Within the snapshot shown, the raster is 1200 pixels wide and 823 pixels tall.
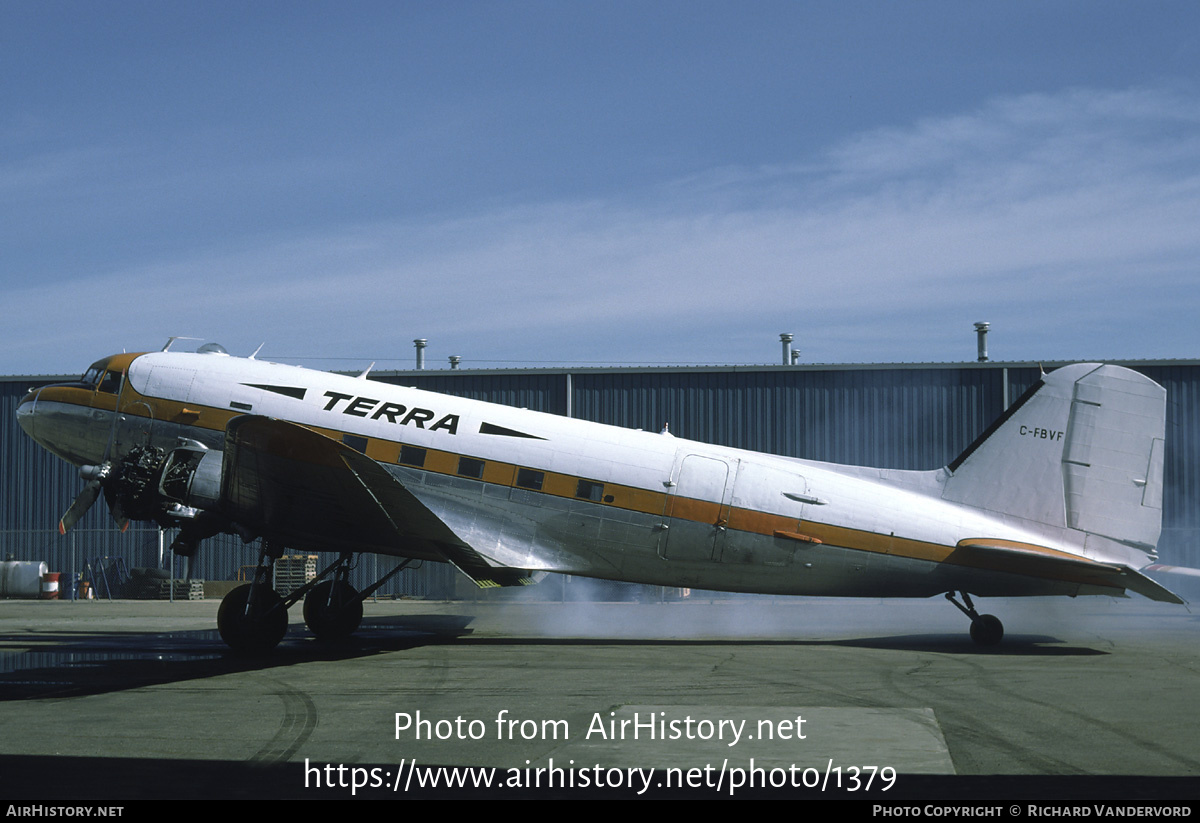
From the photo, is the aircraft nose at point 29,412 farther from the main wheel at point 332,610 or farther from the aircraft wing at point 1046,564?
the aircraft wing at point 1046,564

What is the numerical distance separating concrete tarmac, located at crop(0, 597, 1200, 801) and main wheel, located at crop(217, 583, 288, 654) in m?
0.34

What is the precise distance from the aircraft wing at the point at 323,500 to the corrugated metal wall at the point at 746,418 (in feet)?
53.7

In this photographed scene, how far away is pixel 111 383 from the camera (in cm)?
1772

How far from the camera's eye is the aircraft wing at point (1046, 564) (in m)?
14.9

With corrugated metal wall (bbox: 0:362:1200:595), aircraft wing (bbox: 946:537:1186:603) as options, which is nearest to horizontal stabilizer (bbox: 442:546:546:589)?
aircraft wing (bbox: 946:537:1186:603)

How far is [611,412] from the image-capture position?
33.1m

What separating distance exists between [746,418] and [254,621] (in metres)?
20.1

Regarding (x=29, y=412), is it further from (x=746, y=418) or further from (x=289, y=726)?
(x=746, y=418)

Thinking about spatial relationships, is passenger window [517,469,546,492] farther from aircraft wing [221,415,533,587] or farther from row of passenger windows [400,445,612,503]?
aircraft wing [221,415,533,587]

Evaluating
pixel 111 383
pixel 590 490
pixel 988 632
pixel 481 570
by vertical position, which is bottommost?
pixel 988 632

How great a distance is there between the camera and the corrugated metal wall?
1202 inches

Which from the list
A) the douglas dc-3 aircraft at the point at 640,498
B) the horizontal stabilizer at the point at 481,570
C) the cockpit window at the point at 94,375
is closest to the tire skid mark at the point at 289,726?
the douglas dc-3 aircraft at the point at 640,498

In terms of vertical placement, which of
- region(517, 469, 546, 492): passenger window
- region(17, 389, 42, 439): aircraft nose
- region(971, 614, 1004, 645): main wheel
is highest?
region(17, 389, 42, 439): aircraft nose

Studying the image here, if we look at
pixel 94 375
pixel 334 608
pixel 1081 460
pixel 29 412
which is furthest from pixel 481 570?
pixel 1081 460
